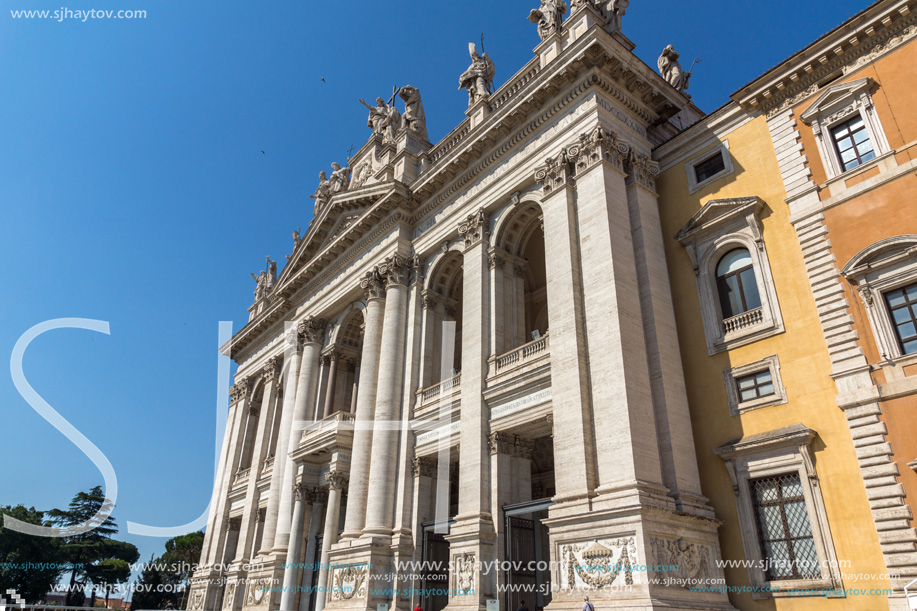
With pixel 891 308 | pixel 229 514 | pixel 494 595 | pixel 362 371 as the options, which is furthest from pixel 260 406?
pixel 891 308

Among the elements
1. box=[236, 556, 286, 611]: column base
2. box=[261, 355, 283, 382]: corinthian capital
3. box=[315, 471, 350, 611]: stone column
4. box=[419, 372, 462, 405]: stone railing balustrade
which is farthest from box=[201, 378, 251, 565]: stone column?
box=[419, 372, 462, 405]: stone railing balustrade

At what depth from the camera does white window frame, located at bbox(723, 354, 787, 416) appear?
15.2 metres

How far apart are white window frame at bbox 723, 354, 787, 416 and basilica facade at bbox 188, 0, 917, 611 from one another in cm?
6

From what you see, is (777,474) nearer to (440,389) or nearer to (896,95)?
(896,95)

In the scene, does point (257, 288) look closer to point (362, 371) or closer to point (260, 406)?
point (260, 406)

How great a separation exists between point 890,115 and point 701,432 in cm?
909

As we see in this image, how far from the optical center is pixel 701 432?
53.9ft

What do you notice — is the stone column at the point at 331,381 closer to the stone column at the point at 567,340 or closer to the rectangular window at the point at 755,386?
the stone column at the point at 567,340

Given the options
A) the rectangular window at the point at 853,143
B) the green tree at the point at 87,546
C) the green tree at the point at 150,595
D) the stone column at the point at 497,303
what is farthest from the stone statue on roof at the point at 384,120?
the green tree at the point at 150,595

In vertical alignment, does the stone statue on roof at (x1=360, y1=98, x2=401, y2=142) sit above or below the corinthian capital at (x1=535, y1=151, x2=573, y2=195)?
above

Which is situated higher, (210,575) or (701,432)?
(701,432)

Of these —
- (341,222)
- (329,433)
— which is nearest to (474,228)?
(341,222)

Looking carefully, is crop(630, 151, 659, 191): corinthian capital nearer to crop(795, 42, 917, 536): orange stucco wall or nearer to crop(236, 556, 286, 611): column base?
crop(795, 42, 917, 536): orange stucco wall

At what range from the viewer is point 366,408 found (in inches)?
943
